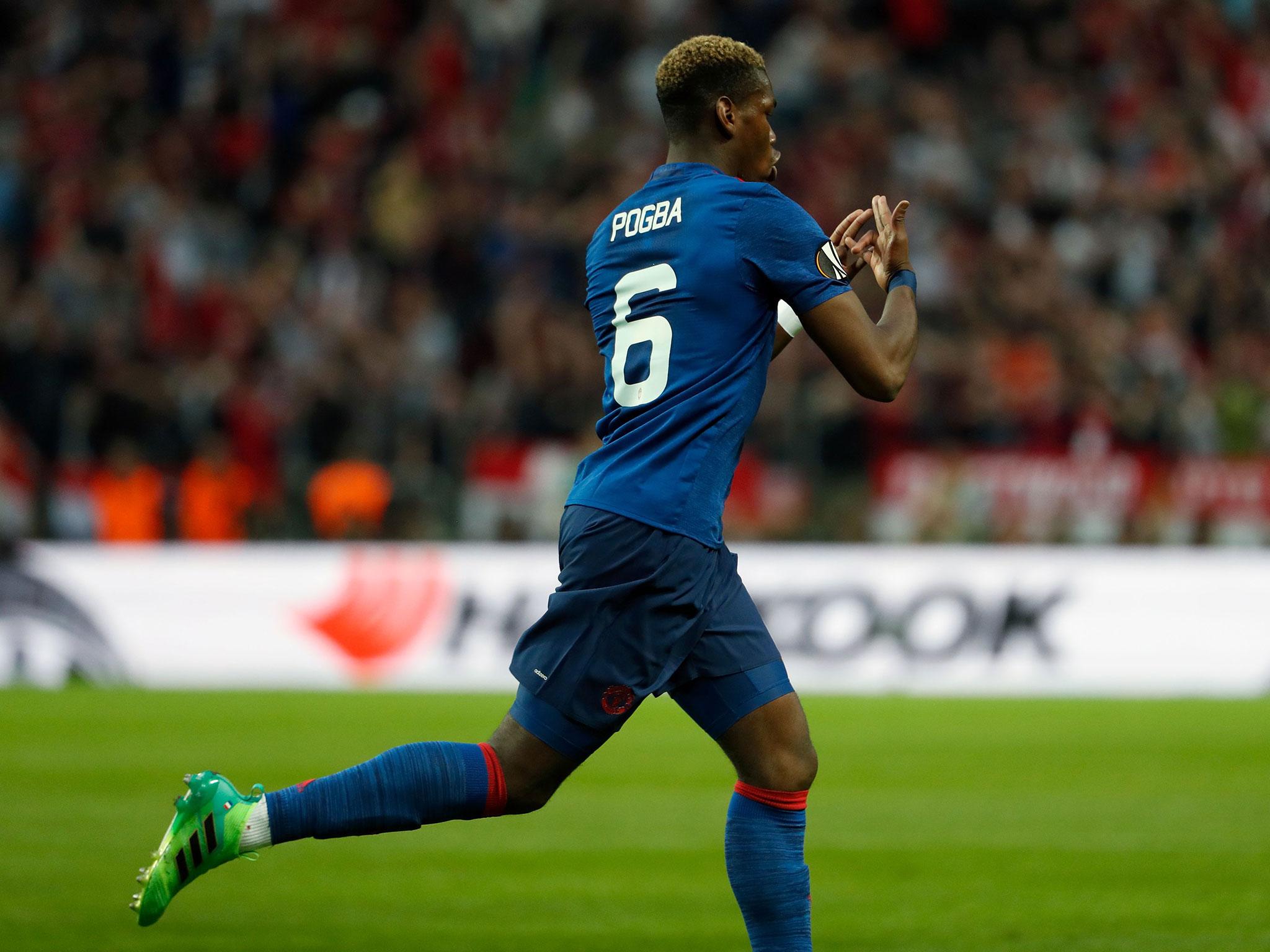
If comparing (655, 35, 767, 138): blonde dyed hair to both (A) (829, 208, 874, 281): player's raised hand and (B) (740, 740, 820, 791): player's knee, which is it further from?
(B) (740, 740, 820, 791): player's knee

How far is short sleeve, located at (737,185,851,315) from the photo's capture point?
3.62 metres

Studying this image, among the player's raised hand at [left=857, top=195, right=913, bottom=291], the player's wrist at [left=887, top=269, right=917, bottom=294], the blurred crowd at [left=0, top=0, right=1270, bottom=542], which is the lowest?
the player's wrist at [left=887, top=269, right=917, bottom=294]

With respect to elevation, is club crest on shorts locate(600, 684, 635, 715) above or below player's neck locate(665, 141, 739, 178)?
below

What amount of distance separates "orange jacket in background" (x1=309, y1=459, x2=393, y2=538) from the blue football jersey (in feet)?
30.9

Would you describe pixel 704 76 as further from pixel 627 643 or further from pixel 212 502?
pixel 212 502

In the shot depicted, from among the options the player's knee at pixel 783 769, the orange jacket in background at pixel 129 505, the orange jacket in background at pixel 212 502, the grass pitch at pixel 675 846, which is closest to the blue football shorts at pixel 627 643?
the player's knee at pixel 783 769

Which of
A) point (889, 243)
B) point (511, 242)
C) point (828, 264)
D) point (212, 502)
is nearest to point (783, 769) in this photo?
point (828, 264)

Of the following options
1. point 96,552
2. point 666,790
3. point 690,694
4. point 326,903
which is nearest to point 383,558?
point 96,552

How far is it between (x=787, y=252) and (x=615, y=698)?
98cm

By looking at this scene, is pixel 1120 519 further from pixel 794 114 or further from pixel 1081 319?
pixel 794 114

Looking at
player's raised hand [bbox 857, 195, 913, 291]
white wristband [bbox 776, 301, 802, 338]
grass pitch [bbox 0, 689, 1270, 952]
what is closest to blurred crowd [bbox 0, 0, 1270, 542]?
grass pitch [bbox 0, 689, 1270, 952]

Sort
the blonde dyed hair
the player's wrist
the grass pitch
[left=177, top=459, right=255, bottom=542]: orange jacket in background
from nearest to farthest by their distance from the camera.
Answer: the blonde dyed hair < the player's wrist < the grass pitch < [left=177, top=459, right=255, bottom=542]: orange jacket in background

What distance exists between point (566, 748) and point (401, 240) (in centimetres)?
1272

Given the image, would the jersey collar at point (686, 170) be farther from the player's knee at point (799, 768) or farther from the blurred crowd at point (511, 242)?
the blurred crowd at point (511, 242)
